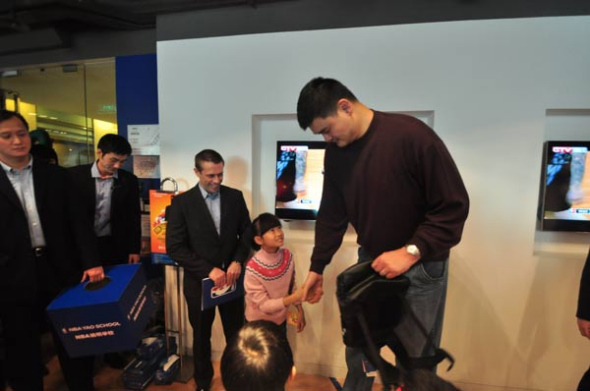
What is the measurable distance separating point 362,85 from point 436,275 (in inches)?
51.9

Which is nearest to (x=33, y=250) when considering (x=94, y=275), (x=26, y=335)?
(x=94, y=275)

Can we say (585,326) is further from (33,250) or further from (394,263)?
(33,250)

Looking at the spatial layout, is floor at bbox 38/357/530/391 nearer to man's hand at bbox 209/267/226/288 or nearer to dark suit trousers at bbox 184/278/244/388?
dark suit trousers at bbox 184/278/244/388

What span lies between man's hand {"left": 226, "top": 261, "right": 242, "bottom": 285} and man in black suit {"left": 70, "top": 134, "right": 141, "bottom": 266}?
84cm

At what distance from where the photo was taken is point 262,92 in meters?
2.07

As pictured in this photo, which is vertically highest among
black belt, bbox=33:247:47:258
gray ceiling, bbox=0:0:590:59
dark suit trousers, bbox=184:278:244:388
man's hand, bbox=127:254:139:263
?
gray ceiling, bbox=0:0:590:59

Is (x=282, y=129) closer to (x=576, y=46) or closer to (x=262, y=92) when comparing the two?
(x=262, y=92)

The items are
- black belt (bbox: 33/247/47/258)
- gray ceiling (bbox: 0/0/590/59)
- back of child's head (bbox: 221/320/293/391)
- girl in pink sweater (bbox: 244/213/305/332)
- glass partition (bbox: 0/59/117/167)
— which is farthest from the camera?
glass partition (bbox: 0/59/117/167)

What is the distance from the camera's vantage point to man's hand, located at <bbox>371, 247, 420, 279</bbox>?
3.21 ft

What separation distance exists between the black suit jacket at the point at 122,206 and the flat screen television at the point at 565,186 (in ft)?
9.04

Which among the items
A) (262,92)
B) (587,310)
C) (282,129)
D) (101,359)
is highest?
(262,92)

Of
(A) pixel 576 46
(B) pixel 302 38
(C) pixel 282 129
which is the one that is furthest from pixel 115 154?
(A) pixel 576 46

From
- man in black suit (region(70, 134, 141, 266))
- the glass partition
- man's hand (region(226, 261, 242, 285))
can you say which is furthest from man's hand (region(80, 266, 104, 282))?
the glass partition

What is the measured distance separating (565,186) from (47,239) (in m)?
2.97
